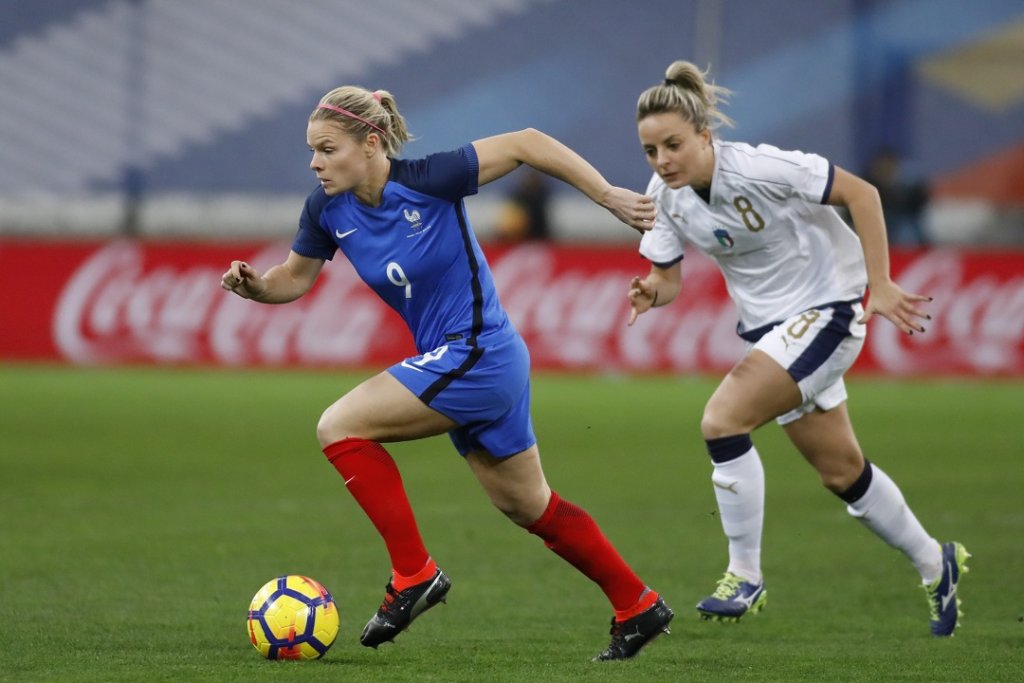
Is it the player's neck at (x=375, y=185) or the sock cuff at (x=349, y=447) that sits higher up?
the player's neck at (x=375, y=185)

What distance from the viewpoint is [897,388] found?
17047mm

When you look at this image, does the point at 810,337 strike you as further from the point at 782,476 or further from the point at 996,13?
the point at 996,13

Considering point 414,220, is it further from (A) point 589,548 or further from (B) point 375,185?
(A) point 589,548

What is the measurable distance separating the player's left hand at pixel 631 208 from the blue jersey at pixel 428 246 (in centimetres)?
47

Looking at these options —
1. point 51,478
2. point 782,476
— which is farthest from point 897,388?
point 51,478

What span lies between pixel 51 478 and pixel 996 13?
17.3 meters

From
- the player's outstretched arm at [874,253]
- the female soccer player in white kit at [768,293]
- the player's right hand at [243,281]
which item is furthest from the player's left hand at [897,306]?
the player's right hand at [243,281]

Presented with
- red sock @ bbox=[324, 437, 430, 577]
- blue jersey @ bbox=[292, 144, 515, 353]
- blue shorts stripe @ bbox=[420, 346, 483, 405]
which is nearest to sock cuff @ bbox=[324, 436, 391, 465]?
red sock @ bbox=[324, 437, 430, 577]

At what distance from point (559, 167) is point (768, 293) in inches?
66.5

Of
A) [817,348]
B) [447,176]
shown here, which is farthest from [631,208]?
[817,348]

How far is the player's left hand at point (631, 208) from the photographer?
5.13 meters

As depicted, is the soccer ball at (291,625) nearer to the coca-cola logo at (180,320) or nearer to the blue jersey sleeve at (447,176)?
the blue jersey sleeve at (447,176)

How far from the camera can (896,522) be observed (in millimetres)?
6453

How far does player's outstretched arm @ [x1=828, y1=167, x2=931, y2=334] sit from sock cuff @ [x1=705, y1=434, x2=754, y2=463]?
67 centimetres
